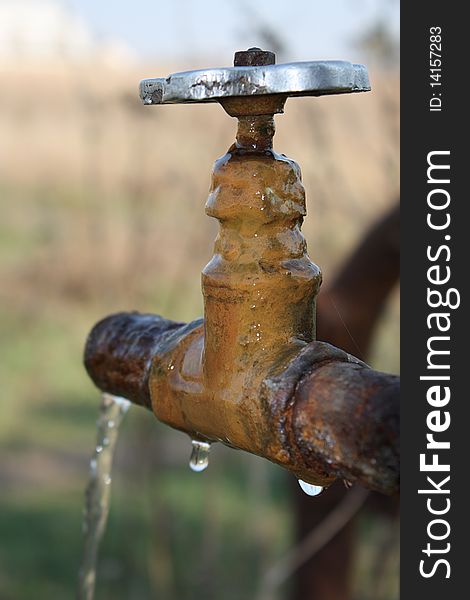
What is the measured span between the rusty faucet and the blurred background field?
4.41 feet

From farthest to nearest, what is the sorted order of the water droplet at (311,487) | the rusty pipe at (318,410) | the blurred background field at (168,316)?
the blurred background field at (168,316) < the water droplet at (311,487) < the rusty pipe at (318,410)

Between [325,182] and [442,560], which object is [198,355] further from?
[325,182]

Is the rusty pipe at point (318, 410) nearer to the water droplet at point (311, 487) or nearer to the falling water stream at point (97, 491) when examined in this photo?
the water droplet at point (311, 487)

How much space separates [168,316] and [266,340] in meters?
2.77

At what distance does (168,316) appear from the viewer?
3623mm

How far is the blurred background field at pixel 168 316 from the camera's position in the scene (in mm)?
2947

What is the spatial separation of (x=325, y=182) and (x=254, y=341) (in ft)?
7.92

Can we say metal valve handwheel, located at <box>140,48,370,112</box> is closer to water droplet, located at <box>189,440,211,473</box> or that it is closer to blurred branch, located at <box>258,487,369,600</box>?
water droplet, located at <box>189,440,211,473</box>

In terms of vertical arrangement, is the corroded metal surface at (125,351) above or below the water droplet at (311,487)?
above

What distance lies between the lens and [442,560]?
→ 33.6 inches

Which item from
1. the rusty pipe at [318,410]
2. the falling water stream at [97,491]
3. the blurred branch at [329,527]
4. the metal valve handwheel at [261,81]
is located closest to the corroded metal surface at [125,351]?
the rusty pipe at [318,410]

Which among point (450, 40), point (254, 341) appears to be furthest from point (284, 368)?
point (450, 40)

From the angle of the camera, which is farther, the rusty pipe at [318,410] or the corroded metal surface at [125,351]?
the corroded metal surface at [125,351]

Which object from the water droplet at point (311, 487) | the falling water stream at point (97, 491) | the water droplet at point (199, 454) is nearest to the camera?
the water droplet at point (311, 487)
